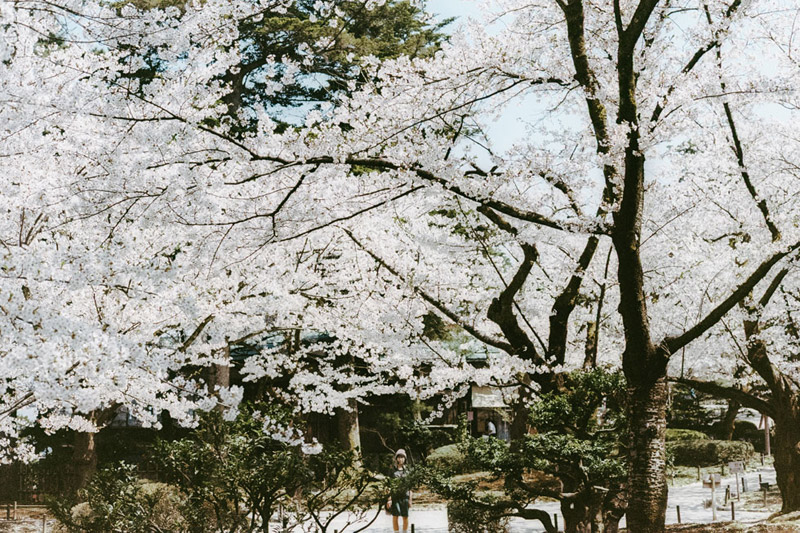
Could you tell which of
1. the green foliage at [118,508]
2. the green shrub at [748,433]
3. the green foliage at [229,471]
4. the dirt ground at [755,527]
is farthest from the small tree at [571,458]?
the green shrub at [748,433]

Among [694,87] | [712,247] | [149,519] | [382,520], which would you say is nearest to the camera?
[694,87]

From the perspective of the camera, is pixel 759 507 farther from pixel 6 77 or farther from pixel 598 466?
pixel 6 77

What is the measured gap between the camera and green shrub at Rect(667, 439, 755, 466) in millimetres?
21547

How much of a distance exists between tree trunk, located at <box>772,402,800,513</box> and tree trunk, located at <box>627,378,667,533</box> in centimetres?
616

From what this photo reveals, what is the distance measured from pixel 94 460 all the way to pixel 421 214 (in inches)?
352

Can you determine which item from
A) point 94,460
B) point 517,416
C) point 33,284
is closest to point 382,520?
point 517,416

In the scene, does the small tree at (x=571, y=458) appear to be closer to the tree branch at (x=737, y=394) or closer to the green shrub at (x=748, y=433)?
the tree branch at (x=737, y=394)

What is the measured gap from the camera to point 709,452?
2172 cm

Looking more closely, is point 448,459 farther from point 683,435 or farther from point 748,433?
point 748,433

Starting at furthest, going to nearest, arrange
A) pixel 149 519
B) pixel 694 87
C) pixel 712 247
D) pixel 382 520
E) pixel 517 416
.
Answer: pixel 517 416
pixel 382 520
pixel 712 247
pixel 149 519
pixel 694 87

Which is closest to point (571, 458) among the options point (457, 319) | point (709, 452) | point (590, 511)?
point (590, 511)

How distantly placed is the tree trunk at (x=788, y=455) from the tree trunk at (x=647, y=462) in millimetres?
6160

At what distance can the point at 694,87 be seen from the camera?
5.61m

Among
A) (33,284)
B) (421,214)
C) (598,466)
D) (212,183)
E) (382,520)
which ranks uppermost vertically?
(421,214)
